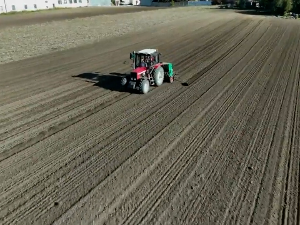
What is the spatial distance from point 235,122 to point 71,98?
7077 mm

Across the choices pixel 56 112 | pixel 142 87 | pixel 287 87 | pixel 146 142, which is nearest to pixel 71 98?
pixel 56 112

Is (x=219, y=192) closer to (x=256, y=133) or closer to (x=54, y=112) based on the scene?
(x=256, y=133)

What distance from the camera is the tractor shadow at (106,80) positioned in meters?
14.8

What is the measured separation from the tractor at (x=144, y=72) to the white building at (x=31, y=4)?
194ft

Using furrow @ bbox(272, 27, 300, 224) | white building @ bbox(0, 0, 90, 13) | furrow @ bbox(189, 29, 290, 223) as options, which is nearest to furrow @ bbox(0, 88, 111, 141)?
furrow @ bbox(189, 29, 290, 223)

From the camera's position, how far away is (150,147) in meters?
9.38

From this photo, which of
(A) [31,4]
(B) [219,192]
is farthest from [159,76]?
(A) [31,4]

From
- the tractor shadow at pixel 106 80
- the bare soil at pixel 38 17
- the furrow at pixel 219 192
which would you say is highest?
the bare soil at pixel 38 17

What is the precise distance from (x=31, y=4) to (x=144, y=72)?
64.6m

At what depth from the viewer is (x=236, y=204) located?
6.92 metres

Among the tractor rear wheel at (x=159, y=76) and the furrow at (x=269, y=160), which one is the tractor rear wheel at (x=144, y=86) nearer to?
the tractor rear wheel at (x=159, y=76)

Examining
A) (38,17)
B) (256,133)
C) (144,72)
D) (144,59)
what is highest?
(144,59)

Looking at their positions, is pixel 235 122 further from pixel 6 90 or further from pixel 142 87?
pixel 6 90

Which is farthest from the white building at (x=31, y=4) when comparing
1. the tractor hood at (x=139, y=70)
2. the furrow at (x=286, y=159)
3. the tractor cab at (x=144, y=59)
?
the furrow at (x=286, y=159)
